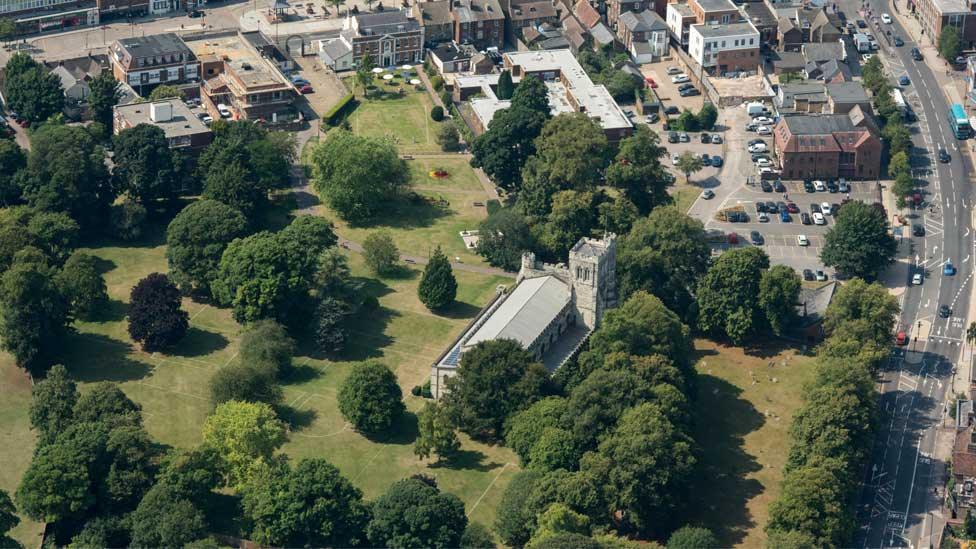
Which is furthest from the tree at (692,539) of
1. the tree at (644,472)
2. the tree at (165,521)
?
the tree at (165,521)

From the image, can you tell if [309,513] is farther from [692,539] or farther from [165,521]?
[692,539]

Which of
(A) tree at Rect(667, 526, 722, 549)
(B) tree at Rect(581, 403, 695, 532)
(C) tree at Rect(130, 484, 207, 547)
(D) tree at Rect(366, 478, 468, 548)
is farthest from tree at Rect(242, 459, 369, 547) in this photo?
(A) tree at Rect(667, 526, 722, 549)

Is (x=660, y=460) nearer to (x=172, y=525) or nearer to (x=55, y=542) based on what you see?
(x=172, y=525)

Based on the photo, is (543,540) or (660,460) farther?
(660,460)

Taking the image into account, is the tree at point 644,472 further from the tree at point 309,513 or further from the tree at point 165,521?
the tree at point 165,521

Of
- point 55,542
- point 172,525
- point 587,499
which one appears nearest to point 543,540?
point 587,499
